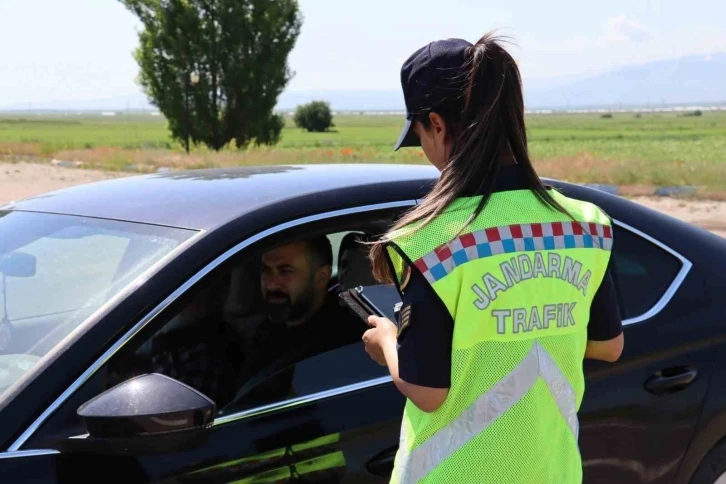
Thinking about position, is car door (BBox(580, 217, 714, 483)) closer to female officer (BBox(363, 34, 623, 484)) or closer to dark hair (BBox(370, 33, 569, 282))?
female officer (BBox(363, 34, 623, 484))

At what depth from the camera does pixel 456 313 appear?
4.98ft

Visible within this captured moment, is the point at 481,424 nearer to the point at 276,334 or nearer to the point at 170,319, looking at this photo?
the point at 170,319

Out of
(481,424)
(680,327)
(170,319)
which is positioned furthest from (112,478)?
(680,327)

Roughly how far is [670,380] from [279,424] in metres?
1.20

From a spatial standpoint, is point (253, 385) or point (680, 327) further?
point (680, 327)

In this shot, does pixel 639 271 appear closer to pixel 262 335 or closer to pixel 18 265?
pixel 262 335

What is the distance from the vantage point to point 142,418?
171 cm

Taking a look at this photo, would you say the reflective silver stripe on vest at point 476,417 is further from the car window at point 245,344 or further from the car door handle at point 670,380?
the car door handle at point 670,380

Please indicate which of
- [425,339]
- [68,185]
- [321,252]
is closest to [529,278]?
[425,339]

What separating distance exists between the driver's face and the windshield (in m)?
0.50

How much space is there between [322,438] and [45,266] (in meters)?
0.90

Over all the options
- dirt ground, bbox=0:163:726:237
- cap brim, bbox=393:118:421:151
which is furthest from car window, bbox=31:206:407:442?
dirt ground, bbox=0:163:726:237

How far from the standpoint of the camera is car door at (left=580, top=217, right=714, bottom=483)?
96.8 inches

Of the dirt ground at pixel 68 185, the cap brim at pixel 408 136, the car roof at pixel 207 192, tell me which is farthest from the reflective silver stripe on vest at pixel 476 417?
the dirt ground at pixel 68 185
